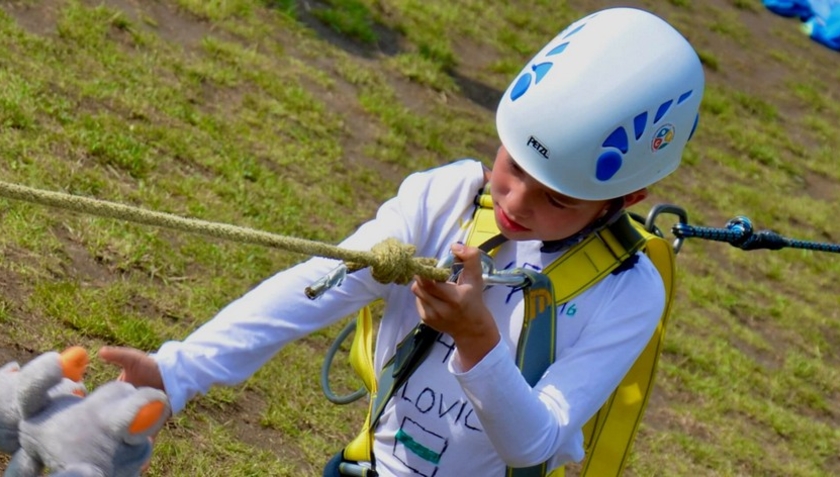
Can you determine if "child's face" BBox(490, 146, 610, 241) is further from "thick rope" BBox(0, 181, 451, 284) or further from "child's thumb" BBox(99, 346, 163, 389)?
"child's thumb" BBox(99, 346, 163, 389)

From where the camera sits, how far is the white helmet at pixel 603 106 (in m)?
2.22

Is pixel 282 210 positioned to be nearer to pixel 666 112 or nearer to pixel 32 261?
pixel 32 261

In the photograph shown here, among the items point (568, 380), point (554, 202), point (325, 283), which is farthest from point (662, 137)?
point (325, 283)

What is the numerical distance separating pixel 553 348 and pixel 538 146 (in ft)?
1.48

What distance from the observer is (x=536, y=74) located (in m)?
2.32

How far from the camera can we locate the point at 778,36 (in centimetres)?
1217

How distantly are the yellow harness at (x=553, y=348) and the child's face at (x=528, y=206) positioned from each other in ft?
0.26

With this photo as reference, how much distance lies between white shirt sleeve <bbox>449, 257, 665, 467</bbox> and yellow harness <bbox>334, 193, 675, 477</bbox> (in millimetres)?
52

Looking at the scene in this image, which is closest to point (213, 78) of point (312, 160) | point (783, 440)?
point (312, 160)

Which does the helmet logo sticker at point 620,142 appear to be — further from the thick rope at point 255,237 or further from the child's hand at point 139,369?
the child's hand at point 139,369

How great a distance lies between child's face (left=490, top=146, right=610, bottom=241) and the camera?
226 cm

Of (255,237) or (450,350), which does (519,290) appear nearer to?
(450,350)

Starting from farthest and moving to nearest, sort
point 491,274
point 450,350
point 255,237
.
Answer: point 450,350 → point 491,274 → point 255,237

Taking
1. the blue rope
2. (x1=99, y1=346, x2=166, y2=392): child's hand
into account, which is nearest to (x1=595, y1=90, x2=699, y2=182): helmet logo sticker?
the blue rope
